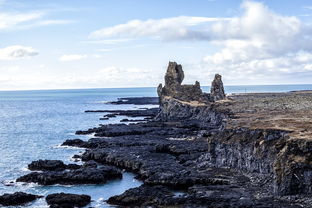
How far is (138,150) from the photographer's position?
8350 centimetres

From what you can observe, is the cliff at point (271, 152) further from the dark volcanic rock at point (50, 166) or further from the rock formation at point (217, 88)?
the rock formation at point (217, 88)

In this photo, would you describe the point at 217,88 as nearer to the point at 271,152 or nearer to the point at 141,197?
the point at 271,152

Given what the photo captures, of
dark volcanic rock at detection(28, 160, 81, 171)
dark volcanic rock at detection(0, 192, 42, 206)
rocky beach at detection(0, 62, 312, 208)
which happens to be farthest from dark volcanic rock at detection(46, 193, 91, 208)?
dark volcanic rock at detection(28, 160, 81, 171)

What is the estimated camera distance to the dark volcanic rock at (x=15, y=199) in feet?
174

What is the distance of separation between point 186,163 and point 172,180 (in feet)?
38.5

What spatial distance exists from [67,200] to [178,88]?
4148 inches

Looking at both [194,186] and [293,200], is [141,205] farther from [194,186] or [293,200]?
[293,200]

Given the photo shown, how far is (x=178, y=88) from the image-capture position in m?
155

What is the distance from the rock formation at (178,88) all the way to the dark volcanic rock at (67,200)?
101753 mm

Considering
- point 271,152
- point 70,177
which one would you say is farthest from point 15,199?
point 271,152

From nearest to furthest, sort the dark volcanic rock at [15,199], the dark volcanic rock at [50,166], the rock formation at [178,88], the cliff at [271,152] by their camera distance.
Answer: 1. the cliff at [271,152]
2. the dark volcanic rock at [15,199]
3. the dark volcanic rock at [50,166]
4. the rock formation at [178,88]

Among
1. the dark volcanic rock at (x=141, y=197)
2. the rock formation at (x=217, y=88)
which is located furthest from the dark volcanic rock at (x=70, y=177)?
the rock formation at (x=217, y=88)

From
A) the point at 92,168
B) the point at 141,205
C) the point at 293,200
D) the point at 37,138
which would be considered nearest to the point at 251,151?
the point at 293,200

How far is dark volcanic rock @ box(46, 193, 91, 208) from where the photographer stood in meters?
51.8
